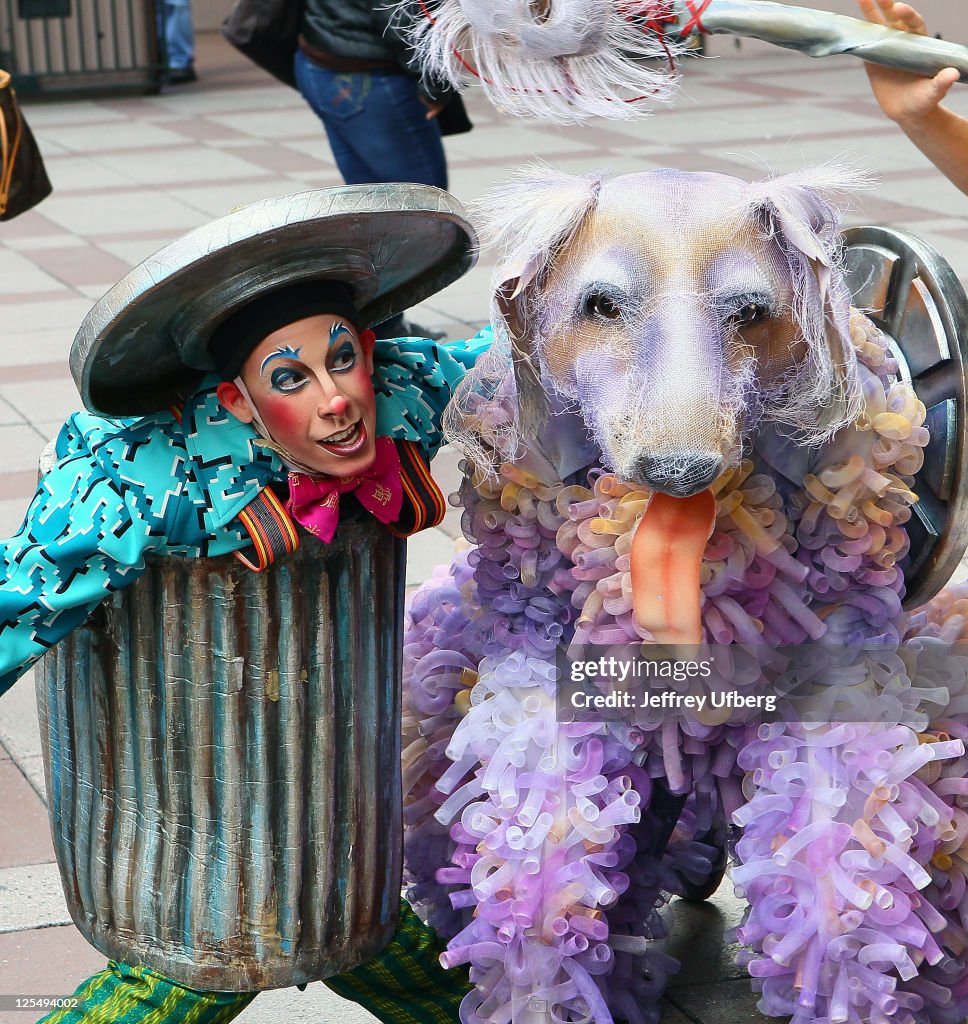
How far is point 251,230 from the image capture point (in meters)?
1.88

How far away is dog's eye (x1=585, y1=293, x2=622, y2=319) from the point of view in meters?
1.97

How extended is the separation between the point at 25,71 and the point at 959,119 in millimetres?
11448

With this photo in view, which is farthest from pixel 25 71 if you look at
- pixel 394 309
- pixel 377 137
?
pixel 394 309

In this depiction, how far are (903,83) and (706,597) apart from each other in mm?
757

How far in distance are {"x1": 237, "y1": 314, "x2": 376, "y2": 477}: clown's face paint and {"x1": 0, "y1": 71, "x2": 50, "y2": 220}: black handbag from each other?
92.6 inches

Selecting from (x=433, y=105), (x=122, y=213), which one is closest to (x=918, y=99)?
(x=433, y=105)

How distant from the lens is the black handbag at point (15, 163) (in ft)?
13.5

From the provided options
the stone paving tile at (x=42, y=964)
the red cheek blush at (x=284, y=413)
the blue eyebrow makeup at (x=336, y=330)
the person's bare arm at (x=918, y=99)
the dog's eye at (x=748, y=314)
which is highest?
the person's bare arm at (x=918, y=99)

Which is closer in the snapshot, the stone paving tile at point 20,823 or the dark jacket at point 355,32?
the stone paving tile at point 20,823

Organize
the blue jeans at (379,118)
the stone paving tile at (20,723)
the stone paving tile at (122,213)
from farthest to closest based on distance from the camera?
the stone paving tile at (122,213), the blue jeans at (379,118), the stone paving tile at (20,723)

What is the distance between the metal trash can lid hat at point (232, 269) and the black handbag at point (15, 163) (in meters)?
2.24

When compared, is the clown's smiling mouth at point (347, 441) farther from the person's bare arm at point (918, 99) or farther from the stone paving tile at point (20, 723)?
the stone paving tile at point (20, 723)

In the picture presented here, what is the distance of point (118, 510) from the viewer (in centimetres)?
197

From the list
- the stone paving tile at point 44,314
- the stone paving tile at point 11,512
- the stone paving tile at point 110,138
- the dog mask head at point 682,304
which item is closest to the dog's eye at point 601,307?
the dog mask head at point 682,304
